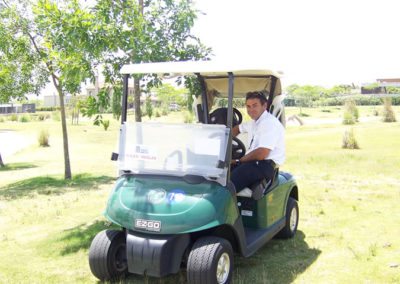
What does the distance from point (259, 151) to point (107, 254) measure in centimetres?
162

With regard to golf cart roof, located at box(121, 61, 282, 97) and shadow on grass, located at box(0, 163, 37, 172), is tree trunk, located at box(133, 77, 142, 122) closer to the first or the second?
golf cart roof, located at box(121, 61, 282, 97)

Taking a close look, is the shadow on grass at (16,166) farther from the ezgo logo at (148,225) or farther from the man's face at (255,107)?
the ezgo logo at (148,225)

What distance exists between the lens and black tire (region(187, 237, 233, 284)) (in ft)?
11.2

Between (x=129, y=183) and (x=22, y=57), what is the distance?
707 cm

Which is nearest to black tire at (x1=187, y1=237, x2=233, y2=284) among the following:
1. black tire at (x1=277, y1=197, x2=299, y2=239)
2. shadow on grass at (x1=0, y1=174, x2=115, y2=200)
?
black tire at (x1=277, y1=197, x2=299, y2=239)

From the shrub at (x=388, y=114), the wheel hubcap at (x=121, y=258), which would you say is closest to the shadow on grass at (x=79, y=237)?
the wheel hubcap at (x=121, y=258)

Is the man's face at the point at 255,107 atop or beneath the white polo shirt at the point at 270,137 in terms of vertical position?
atop

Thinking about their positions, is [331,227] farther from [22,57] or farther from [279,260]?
[22,57]

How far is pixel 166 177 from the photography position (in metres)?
3.97

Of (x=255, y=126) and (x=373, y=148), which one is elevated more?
(x=255, y=126)

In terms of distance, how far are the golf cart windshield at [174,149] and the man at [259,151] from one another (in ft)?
1.63

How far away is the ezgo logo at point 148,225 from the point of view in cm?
355

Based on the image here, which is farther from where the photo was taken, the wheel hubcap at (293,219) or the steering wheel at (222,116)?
the wheel hubcap at (293,219)

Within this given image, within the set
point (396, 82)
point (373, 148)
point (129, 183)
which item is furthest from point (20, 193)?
point (396, 82)
